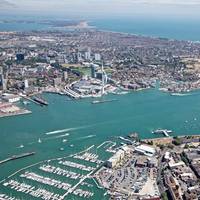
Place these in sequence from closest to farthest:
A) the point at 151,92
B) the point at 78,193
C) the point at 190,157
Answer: the point at 78,193 → the point at 190,157 → the point at 151,92

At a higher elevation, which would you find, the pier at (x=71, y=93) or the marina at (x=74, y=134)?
the pier at (x=71, y=93)

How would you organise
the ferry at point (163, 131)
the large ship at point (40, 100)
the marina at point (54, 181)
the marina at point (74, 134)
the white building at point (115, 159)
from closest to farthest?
the marina at point (54, 181), the marina at point (74, 134), the white building at point (115, 159), the ferry at point (163, 131), the large ship at point (40, 100)


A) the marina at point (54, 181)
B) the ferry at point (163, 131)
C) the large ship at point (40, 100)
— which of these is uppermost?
the large ship at point (40, 100)

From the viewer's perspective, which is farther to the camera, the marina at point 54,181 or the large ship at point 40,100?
the large ship at point 40,100

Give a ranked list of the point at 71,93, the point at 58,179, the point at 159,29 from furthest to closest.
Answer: the point at 159,29
the point at 71,93
the point at 58,179

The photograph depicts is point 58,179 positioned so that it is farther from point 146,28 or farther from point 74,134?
point 146,28

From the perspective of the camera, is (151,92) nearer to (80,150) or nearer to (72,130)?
(72,130)

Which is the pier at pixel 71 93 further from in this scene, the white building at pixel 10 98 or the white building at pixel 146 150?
the white building at pixel 146 150

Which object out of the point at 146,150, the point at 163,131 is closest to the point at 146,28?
the point at 163,131

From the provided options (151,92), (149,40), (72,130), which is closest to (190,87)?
(151,92)

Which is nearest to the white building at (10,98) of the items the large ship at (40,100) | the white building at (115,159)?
the large ship at (40,100)

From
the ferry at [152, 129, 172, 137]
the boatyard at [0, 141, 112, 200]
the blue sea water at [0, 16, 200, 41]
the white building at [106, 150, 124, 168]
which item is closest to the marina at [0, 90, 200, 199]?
the boatyard at [0, 141, 112, 200]
